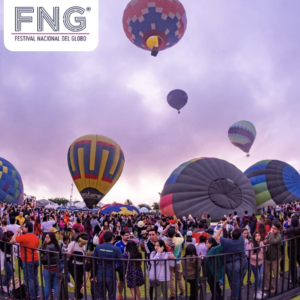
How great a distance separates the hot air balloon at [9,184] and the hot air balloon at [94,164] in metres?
6.30

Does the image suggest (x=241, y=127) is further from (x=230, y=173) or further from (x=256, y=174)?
(x=230, y=173)

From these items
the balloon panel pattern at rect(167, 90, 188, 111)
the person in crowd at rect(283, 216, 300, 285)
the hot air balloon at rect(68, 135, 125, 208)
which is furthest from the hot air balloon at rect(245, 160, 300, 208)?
the person in crowd at rect(283, 216, 300, 285)

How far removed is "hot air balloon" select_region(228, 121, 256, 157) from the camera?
3481 centimetres

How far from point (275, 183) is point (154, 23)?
17636 millimetres

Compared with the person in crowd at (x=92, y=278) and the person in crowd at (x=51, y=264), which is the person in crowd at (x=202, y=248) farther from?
the person in crowd at (x=51, y=264)

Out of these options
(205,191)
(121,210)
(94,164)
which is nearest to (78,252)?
(205,191)

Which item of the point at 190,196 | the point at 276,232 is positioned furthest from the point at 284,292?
the point at 190,196

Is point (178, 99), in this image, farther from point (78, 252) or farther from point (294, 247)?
point (78, 252)

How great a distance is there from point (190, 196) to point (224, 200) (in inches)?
94.6

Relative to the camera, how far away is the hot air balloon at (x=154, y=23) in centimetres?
1936

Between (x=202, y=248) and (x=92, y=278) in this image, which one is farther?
(x=202, y=248)

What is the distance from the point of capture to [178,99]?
99.8 ft

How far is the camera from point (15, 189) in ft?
114

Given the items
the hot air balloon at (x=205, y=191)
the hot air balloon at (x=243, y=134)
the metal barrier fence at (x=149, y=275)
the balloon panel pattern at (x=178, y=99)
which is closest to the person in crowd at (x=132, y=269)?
the metal barrier fence at (x=149, y=275)
